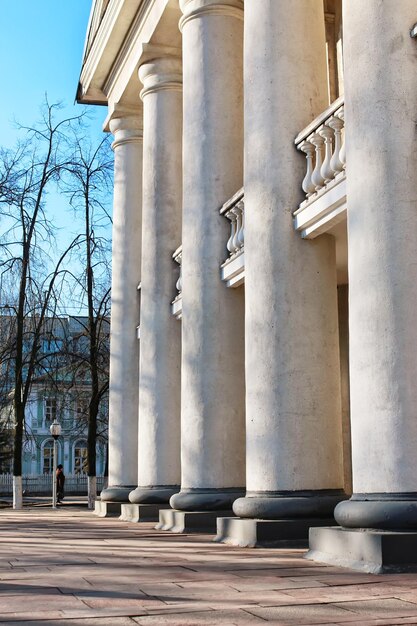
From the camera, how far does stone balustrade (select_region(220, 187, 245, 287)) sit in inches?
572

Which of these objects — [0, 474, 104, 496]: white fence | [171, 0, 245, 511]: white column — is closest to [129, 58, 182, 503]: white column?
[171, 0, 245, 511]: white column

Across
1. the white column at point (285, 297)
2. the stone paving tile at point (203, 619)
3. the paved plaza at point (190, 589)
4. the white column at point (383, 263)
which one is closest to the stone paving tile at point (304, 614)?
the paved plaza at point (190, 589)

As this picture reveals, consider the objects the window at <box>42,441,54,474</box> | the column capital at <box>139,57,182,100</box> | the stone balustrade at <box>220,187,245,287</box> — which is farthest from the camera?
the window at <box>42,441,54,474</box>

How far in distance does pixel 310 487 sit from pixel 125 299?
12276 mm

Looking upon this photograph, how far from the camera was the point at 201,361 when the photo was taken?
15016 mm

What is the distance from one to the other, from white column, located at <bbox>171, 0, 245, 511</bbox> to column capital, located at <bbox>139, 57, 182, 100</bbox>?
3.48m

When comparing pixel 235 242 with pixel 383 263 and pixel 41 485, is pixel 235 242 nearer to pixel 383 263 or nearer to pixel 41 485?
pixel 383 263

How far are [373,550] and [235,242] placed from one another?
7.48m

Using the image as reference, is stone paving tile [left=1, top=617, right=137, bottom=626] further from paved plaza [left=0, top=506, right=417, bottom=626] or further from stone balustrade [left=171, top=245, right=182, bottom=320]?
stone balustrade [left=171, top=245, right=182, bottom=320]

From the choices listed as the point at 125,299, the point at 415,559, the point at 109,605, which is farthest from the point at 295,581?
the point at 125,299

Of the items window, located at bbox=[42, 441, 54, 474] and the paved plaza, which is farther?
window, located at bbox=[42, 441, 54, 474]

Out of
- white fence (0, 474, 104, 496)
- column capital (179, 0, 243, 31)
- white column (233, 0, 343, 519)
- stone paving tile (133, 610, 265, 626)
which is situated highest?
column capital (179, 0, 243, 31)

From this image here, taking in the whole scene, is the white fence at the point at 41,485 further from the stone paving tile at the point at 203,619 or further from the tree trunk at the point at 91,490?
the stone paving tile at the point at 203,619

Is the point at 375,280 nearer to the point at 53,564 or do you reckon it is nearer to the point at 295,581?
the point at 295,581
